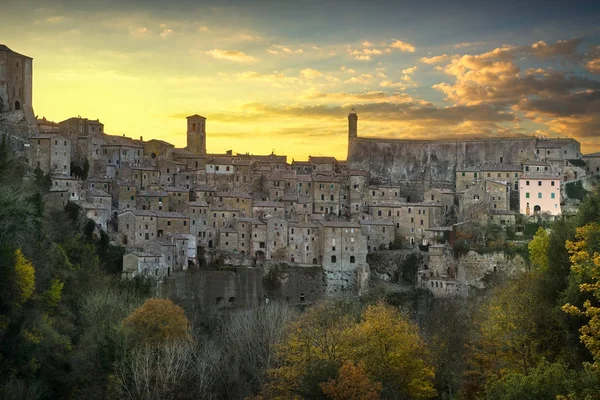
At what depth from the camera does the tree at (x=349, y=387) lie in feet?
92.4

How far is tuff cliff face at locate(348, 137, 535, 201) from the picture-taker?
79750mm

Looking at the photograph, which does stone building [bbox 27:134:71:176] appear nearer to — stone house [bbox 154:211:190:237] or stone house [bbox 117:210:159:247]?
stone house [bbox 117:210:159:247]

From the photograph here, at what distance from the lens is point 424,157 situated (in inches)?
3312

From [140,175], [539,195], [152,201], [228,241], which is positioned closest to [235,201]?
[228,241]

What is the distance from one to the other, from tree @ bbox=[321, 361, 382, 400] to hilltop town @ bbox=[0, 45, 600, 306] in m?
29.6

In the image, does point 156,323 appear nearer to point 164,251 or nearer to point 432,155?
point 164,251

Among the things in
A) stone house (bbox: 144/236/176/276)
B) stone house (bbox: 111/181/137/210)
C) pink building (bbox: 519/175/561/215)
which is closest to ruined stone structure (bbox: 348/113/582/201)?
pink building (bbox: 519/175/561/215)

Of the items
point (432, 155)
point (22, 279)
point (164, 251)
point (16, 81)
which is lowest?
point (22, 279)

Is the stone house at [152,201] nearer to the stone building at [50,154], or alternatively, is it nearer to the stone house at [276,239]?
the stone building at [50,154]

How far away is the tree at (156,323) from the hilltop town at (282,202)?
15700 mm

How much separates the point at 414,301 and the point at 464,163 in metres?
24.4

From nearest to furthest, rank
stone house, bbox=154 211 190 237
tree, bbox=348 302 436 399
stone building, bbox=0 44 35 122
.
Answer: tree, bbox=348 302 436 399
stone house, bbox=154 211 190 237
stone building, bbox=0 44 35 122

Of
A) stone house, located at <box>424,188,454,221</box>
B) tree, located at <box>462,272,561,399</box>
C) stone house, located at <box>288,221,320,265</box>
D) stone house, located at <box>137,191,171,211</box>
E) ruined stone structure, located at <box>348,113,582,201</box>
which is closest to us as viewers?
tree, located at <box>462,272,561,399</box>

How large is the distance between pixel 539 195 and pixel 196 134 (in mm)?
34431
